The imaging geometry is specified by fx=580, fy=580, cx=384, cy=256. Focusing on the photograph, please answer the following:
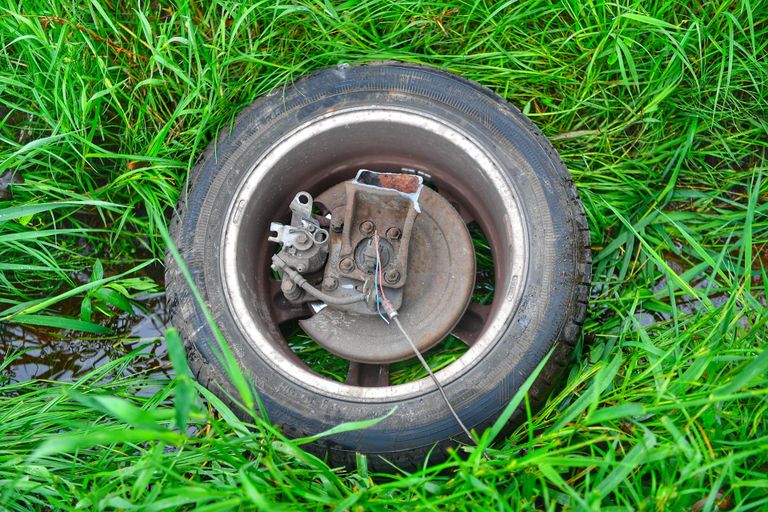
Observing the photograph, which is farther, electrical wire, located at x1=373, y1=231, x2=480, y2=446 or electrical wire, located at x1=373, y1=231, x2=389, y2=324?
electrical wire, located at x1=373, y1=231, x2=389, y2=324

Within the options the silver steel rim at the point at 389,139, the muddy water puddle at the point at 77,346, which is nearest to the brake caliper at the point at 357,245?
the silver steel rim at the point at 389,139

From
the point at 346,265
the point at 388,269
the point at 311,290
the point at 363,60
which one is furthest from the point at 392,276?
the point at 363,60

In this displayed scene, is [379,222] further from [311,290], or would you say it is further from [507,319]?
[507,319]

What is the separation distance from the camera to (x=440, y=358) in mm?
2350

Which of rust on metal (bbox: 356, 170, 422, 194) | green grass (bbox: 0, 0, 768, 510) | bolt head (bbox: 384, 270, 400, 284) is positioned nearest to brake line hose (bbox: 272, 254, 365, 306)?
bolt head (bbox: 384, 270, 400, 284)

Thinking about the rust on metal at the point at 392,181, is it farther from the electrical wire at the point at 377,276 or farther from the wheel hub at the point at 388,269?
the electrical wire at the point at 377,276

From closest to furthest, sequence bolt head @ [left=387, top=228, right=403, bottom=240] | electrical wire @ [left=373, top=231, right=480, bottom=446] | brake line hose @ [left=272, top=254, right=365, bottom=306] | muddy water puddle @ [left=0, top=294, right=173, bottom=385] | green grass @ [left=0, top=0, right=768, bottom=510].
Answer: electrical wire @ [left=373, top=231, right=480, bottom=446], brake line hose @ [left=272, top=254, right=365, bottom=306], bolt head @ [left=387, top=228, right=403, bottom=240], green grass @ [left=0, top=0, right=768, bottom=510], muddy water puddle @ [left=0, top=294, right=173, bottom=385]

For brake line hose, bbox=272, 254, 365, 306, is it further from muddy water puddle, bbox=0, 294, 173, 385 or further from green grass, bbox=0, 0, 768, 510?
muddy water puddle, bbox=0, 294, 173, 385

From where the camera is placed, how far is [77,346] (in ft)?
8.16

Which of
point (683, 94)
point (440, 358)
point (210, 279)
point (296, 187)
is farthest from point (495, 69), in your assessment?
point (210, 279)

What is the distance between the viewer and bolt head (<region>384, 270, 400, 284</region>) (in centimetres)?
210

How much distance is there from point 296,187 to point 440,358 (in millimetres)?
903

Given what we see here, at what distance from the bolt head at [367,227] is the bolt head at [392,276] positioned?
0.63 ft

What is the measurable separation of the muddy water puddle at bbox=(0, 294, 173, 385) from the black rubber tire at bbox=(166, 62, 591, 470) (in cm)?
50
